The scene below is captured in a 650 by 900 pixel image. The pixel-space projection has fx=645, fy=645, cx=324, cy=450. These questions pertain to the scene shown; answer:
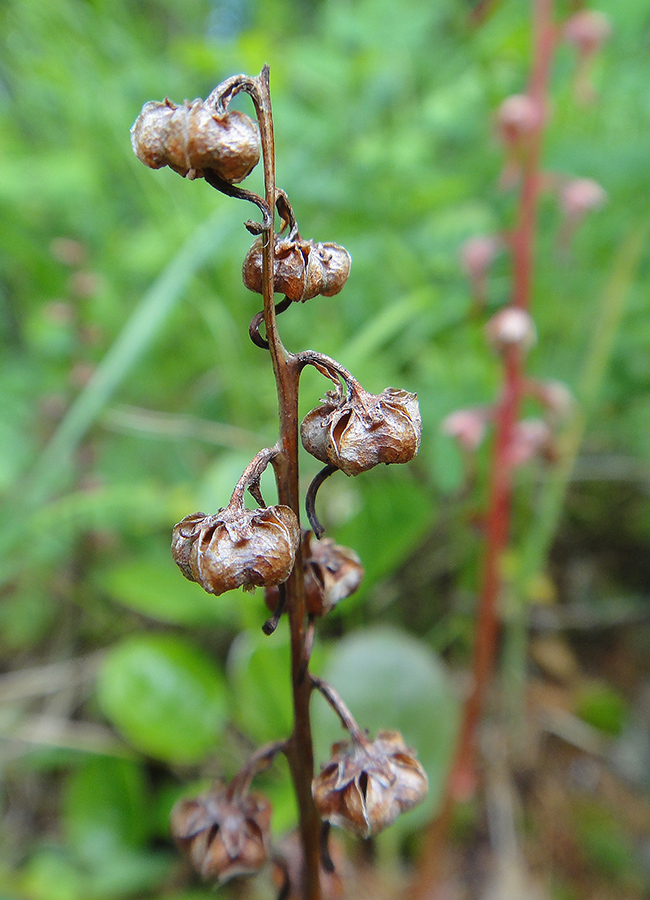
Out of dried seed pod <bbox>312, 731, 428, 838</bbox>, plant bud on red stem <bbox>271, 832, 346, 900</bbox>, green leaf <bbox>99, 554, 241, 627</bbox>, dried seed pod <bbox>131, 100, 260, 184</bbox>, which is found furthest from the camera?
green leaf <bbox>99, 554, 241, 627</bbox>

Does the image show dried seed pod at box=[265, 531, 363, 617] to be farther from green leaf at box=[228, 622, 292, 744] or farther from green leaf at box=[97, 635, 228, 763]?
green leaf at box=[97, 635, 228, 763]

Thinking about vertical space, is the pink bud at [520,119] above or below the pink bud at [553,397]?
above

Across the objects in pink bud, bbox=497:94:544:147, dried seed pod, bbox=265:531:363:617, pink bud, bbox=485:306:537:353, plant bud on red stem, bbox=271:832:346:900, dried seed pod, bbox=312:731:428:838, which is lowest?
plant bud on red stem, bbox=271:832:346:900

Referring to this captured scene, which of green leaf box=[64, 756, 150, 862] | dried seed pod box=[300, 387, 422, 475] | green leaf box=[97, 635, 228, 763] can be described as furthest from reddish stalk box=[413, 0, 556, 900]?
dried seed pod box=[300, 387, 422, 475]

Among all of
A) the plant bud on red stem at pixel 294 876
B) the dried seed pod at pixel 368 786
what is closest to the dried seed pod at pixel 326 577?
the dried seed pod at pixel 368 786

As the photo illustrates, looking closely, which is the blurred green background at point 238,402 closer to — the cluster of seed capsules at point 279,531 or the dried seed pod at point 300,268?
the cluster of seed capsules at point 279,531

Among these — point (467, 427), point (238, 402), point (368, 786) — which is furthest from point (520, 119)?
point (368, 786)

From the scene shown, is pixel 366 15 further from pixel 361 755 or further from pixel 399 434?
pixel 361 755

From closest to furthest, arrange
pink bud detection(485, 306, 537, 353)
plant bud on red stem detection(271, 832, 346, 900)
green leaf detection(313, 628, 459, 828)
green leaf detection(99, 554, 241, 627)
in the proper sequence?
plant bud on red stem detection(271, 832, 346, 900), pink bud detection(485, 306, 537, 353), green leaf detection(313, 628, 459, 828), green leaf detection(99, 554, 241, 627)
